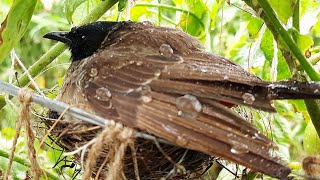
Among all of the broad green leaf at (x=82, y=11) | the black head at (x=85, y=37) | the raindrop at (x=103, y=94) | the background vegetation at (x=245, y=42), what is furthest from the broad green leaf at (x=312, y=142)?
the broad green leaf at (x=82, y=11)

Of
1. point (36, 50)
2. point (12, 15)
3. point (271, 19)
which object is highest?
point (36, 50)

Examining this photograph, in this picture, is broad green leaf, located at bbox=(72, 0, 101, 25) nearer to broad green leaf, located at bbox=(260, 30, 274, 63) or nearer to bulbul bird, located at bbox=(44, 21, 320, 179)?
bulbul bird, located at bbox=(44, 21, 320, 179)

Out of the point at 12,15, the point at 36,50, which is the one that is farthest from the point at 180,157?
the point at 36,50

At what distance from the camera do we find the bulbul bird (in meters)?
1.26

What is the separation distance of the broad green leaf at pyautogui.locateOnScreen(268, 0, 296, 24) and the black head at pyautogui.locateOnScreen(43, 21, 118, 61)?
1.76 feet

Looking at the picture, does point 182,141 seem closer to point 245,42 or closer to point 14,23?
point 14,23

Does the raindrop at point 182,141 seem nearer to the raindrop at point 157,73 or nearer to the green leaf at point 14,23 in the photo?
the raindrop at point 157,73

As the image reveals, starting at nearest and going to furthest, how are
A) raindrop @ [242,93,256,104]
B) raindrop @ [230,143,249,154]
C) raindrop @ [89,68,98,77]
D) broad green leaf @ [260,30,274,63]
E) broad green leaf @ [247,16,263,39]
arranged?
raindrop @ [230,143,249,154], raindrop @ [242,93,256,104], raindrop @ [89,68,98,77], broad green leaf @ [260,30,274,63], broad green leaf @ [247,16,263,39]

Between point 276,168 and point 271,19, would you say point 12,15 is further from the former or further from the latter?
point 276,168

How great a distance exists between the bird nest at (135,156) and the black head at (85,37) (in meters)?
0.29

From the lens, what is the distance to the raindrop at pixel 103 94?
4.81 feet

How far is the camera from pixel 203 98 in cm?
138

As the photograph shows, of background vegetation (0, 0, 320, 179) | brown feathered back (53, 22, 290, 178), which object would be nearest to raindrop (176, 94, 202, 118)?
brown feathered back (53, 22, 290, 178)

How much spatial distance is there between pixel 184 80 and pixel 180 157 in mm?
191
